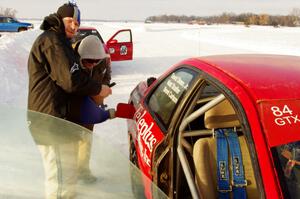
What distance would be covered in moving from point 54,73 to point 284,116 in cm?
151

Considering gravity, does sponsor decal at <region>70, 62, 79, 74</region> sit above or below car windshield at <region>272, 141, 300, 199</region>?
above

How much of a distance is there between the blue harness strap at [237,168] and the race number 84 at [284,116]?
32.8 inches

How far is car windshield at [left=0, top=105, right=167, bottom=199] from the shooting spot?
1.62m

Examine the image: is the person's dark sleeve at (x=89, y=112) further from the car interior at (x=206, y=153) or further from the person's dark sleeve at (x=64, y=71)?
the car interior at (x=206, y=153)

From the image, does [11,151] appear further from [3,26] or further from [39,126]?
[3,26]

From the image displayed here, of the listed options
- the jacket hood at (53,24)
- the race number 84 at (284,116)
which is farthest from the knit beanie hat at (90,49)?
the race number 84 at (284,116)

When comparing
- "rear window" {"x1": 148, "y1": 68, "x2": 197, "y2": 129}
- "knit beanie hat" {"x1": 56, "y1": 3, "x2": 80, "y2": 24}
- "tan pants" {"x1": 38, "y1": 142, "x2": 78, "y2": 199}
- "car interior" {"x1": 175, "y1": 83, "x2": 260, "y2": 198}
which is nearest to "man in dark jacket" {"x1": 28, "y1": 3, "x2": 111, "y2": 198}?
"knit beanie hat" {"x1": 56, "y1": 3, "x2": 80, "y2": 24}

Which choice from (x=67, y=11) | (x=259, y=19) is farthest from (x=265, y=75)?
(x=259, y=19)

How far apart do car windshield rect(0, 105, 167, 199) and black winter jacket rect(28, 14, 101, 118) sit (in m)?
0.45

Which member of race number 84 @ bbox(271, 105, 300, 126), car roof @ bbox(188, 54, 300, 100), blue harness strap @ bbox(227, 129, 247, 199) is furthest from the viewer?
blue harness strap @ bbox(227, 129, 247, 199)

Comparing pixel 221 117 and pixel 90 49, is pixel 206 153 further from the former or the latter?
pixel 90 49

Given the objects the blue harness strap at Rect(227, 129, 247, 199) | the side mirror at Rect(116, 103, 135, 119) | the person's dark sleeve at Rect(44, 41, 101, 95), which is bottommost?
the blue harness strap at Rect(227, 129, 247, 199)

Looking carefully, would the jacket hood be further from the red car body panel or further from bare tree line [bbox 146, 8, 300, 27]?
bare tree line [bbox 146, 8, 300, 27]

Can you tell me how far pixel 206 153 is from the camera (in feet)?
7.96
